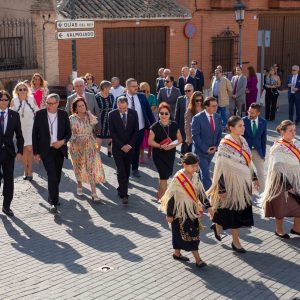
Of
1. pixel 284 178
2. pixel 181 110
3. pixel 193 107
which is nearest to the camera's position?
pixel 284 178

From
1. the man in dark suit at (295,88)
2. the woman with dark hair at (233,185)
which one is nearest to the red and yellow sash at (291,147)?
the woman with dark hair at (233,185)

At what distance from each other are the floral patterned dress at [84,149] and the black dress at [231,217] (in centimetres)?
294

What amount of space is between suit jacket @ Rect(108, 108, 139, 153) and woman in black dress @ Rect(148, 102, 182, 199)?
0.57 metres

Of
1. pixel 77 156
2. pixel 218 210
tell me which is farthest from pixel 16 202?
pixel 218 210

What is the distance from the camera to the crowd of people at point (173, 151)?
7.93 m

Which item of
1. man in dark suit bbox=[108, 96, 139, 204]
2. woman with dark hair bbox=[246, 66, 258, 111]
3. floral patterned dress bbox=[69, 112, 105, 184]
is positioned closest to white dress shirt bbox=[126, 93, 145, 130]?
man in dark suit bbox=[108, 96, 139, 204]

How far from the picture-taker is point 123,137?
1066 cm

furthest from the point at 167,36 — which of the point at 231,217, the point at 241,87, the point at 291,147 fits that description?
the point at 231,217

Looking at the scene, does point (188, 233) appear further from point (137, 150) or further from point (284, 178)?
point (137, 150)

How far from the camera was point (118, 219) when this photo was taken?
9.79 meters

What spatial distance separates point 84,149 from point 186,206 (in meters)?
3.39

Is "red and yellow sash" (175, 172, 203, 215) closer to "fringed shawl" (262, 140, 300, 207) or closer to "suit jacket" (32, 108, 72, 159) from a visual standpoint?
"fringed shawl" (262, 140, 300, 207)

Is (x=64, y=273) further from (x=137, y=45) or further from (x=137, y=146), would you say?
(x=137, y=45)

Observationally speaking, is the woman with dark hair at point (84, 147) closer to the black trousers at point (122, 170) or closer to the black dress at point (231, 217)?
the black trousers at point (122, 170)
